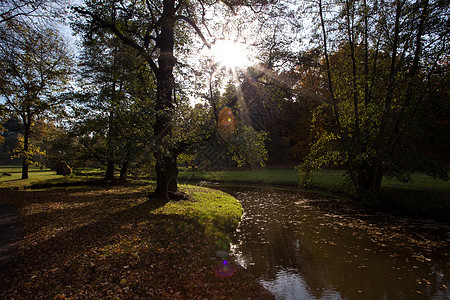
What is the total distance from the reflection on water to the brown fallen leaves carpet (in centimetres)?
130

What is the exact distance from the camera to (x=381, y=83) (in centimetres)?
1317

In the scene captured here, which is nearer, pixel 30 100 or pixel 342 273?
pixel 342 273

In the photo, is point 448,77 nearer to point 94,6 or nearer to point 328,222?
point 328,222

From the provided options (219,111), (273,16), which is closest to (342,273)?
(219,111)

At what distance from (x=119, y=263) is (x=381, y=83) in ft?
48.3

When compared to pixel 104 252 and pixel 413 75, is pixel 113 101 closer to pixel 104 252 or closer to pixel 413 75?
pixel 104 252

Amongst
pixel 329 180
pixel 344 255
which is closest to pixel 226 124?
pixel 344 255

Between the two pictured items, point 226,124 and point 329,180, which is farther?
point 329,180

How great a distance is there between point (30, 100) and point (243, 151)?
477 inches

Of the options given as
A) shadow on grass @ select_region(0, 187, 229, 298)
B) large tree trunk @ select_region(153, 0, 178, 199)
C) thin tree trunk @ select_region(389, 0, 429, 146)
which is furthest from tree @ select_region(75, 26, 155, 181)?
thin tree trunk @ select_region(389, 0, 429, 146)

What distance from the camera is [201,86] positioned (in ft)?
46.7

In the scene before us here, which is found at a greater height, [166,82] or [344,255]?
[166,82]

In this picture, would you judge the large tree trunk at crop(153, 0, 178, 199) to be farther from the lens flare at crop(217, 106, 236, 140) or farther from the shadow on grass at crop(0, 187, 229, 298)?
the shadow on grass at crop(0, 187, 229, 298)

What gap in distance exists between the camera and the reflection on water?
18.8 ft
